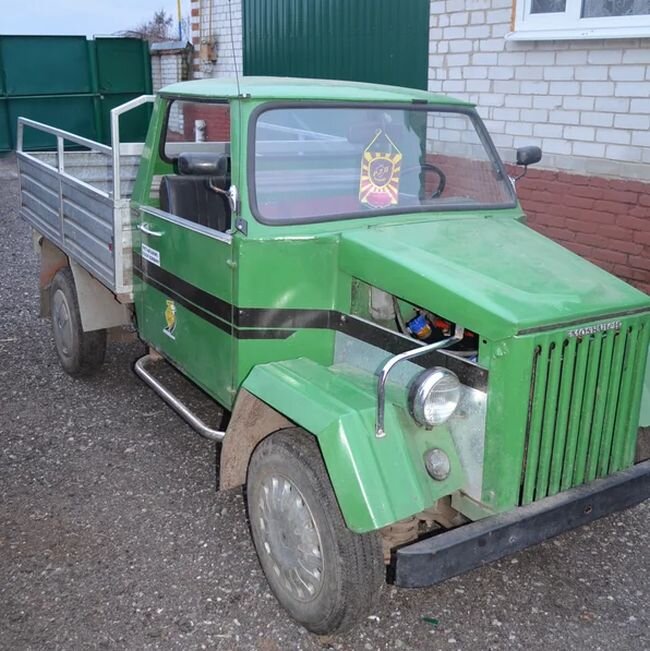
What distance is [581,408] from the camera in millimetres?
2855

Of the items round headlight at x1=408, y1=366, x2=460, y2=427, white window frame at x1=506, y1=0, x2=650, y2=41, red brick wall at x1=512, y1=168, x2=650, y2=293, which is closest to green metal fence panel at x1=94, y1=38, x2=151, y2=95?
white window frame at x1=506, y1=0, x2=650, y2=41

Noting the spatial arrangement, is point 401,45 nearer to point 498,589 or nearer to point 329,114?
point 329,114

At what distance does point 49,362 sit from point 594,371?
171 inches

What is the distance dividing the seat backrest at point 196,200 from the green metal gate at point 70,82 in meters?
11.5

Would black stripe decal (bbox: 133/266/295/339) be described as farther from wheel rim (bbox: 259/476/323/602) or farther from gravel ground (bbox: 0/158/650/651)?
gravel ground (bbox: 0/158/650/651)

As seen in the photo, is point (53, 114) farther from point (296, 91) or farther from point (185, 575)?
point (185, 575)

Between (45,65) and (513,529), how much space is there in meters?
14.8

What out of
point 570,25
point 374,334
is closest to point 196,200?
point 374,334

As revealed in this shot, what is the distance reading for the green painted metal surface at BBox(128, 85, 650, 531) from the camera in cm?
267

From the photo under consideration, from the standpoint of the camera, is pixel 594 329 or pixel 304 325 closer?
pixel 594 329

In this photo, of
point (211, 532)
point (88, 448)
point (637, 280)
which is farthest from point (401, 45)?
point (211, 532)

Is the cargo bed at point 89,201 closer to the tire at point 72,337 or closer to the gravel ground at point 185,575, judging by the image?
the tire at point 72,337

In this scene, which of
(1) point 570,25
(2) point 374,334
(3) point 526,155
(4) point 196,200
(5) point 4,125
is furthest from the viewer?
(5) point 4,125

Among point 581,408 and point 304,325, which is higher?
point 304,325
